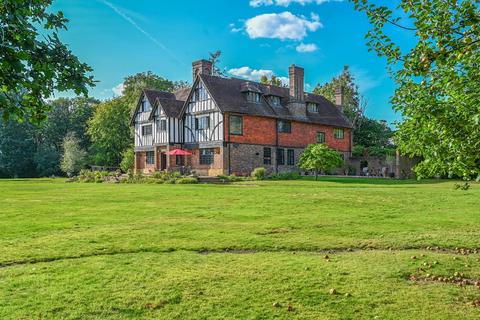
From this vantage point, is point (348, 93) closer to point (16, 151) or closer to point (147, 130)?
point (147, 130)

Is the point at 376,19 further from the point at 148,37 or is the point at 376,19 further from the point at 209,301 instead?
the point at 148,37

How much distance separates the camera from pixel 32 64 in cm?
356

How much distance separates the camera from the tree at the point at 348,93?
5503 centimetres

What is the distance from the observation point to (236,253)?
24.2 ft

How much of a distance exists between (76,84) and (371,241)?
6454 millimetres

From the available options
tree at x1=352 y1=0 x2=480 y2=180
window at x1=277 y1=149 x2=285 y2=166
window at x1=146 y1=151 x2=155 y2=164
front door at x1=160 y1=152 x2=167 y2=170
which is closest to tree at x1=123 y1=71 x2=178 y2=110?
window at x1=146 y1=151 x2=155 y2=164

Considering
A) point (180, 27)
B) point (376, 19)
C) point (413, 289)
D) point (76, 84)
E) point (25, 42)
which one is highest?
point (180, 27)

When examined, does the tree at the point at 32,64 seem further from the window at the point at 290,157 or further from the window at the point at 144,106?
the window at the point at 144,106

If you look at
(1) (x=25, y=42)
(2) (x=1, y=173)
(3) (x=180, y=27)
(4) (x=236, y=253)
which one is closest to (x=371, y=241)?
(4) (x=236, y=253)

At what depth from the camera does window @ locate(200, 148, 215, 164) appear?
35062 millimetres

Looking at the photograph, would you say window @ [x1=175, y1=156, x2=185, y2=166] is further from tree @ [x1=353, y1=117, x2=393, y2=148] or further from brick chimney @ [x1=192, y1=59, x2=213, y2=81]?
tree @ [x1=353, y1=117, x2=393, y2=148]

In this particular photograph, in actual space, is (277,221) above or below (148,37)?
below

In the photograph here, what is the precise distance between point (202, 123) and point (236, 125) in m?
3.17

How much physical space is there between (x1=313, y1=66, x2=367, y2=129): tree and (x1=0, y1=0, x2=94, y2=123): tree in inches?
2074
